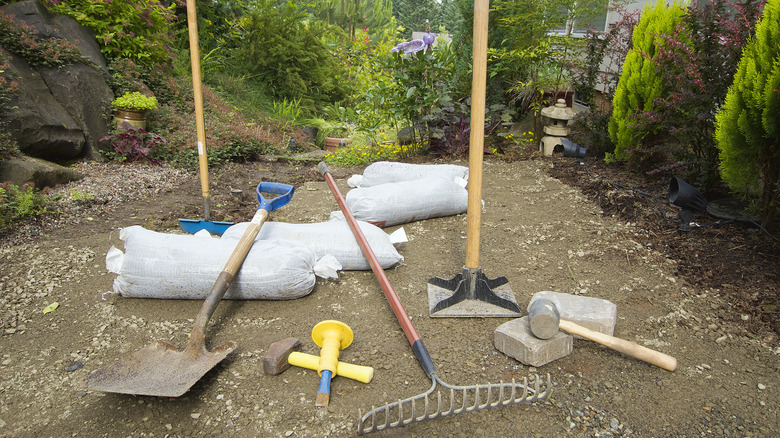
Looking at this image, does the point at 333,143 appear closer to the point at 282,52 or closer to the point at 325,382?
the point at 282,52

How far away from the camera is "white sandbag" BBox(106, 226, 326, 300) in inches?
98.3

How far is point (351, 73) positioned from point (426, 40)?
5.29 metres

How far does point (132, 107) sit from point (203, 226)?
9.19 ft

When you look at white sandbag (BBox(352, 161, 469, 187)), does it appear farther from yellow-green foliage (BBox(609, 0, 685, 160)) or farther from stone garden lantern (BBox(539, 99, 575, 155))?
stone garden lantern (BBox(539, 99, 575, 155))

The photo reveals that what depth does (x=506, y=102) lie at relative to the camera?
22.5 ft

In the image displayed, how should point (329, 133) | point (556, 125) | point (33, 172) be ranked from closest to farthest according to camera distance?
point (33, 172) → point (556, 125) → point (329, 133)

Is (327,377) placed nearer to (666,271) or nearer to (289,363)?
(289,363)

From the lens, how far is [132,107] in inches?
209

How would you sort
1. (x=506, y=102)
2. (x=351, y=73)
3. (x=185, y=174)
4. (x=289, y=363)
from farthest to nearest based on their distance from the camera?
(x=351, y=73)
(x=506, y=102)
(x=185, y=174)
(x=289, y=363)

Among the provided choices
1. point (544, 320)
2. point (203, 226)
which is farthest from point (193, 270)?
point (544, 320)

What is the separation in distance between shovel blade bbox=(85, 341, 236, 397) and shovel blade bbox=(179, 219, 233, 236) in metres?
1.45

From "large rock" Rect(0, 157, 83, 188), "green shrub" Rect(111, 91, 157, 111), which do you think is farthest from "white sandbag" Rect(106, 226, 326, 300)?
"green shrub" Rect(111, 91, 157, 111)

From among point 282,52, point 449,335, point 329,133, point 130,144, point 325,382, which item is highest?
point 282,52

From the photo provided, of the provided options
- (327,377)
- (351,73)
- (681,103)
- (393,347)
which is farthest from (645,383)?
(351,73)
